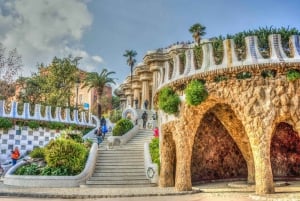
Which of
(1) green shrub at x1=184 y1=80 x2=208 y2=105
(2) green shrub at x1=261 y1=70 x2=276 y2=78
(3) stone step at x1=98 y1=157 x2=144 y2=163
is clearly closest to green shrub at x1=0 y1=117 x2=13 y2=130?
(3) stone step at x1=98 y1=157 x2=144 y2=163

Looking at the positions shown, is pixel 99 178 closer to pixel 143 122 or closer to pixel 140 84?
pixel 143 122

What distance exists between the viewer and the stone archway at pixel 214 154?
53.2ft

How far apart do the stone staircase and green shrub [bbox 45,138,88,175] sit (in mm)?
968

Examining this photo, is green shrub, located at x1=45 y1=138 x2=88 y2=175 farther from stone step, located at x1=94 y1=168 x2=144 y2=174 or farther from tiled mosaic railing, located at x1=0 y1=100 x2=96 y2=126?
tiled mosaic railing, located at x1=0 y1=100 x2=96 y2=126

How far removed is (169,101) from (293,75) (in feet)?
15.5

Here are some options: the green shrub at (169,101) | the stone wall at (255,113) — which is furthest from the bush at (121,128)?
the stone wall at (255,113)

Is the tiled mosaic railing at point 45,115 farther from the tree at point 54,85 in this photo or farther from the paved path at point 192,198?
the paved path at point 192,198

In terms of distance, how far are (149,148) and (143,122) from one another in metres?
11.9

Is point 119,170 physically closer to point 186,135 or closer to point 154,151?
point 154,151

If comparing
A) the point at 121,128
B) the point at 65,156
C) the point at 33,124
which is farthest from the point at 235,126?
the point at 33,124

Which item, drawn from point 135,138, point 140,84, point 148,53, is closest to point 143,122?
point 135,138

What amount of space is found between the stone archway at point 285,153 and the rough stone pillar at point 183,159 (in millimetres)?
5710

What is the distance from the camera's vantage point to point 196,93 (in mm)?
12820

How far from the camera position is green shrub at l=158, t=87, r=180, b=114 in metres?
13.9
